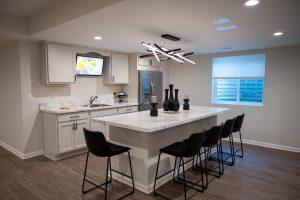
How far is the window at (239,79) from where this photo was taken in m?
5.03

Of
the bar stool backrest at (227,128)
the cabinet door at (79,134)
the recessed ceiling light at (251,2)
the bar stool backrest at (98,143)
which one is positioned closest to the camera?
the recessed ceiling light at (251,2)

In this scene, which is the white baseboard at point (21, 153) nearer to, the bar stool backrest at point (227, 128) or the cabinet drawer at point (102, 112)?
the cabinet drawer at point (102, 112)

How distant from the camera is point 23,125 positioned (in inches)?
157

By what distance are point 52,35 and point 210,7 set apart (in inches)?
105

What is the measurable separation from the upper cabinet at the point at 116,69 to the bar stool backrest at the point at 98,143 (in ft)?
9.65

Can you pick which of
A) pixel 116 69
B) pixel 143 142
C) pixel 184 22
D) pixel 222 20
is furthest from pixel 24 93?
pixel 222 20

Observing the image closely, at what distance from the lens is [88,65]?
4.84 meters

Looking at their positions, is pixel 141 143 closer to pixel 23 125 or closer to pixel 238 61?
pixel 23 125

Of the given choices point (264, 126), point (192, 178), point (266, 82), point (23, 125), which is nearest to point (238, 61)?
point (266, 82)

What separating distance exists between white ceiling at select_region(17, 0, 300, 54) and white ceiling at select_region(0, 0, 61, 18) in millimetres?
320

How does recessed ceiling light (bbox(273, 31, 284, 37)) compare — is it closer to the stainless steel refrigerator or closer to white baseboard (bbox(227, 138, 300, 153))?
white baseboard (bbox(227, 138, 300, 153))

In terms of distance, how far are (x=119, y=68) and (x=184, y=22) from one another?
294 centimetres

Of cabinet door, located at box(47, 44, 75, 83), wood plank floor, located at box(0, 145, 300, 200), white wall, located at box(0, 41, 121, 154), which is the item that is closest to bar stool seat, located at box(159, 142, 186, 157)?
wood plank floor, located at box(0, 145, 300, 200)

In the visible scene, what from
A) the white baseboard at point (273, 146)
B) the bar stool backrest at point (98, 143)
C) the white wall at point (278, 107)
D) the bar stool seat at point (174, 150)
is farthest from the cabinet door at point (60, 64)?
the white baseboard at point (273, 146)
